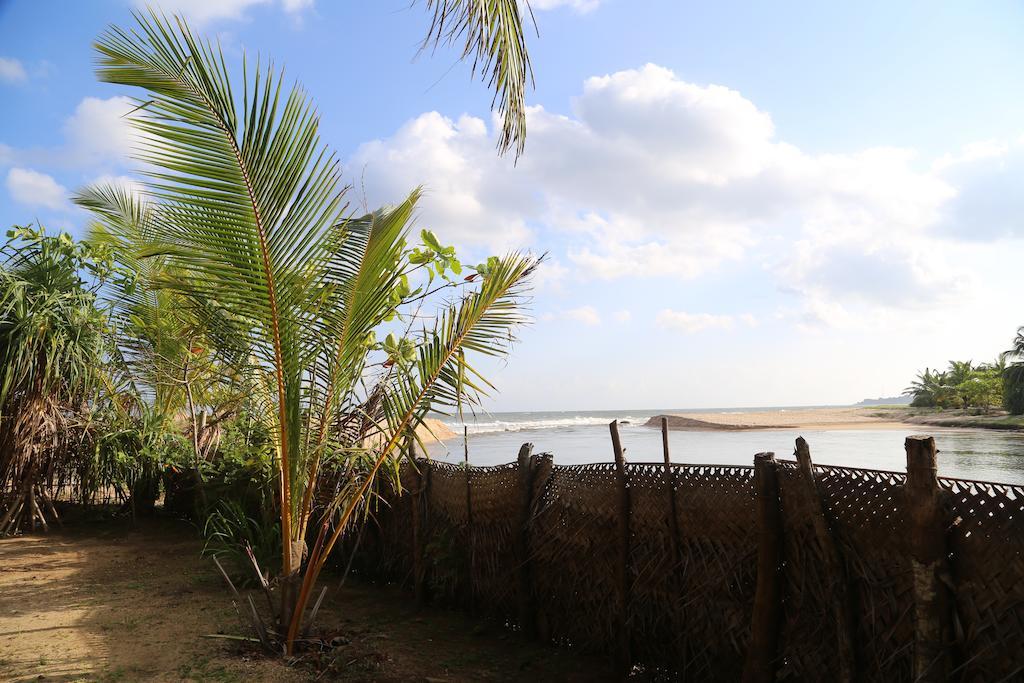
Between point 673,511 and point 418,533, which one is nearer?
point 673,511

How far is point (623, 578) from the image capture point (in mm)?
3943

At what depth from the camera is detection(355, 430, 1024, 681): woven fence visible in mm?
2664

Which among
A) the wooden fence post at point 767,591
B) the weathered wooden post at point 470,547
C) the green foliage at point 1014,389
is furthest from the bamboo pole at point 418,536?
the green foliage at point 1014,389

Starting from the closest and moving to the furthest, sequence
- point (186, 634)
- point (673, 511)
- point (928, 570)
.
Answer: point (928, 570)
point (673, 511)
point (186, 634)

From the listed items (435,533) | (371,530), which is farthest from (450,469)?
(371,530)

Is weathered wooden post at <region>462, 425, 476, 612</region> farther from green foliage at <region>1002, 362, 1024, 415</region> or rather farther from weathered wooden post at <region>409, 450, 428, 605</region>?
green foliage at <region>1002, 362, 1024, 415</region>

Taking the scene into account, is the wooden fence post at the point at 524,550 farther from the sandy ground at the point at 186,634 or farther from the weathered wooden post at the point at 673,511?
the weathered wooden post at the point at 673,511

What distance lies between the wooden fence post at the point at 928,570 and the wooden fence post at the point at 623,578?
61.0 inches

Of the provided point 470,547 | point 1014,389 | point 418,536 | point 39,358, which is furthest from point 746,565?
point 1014,389

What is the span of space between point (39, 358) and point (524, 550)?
Result: 5.65 metres

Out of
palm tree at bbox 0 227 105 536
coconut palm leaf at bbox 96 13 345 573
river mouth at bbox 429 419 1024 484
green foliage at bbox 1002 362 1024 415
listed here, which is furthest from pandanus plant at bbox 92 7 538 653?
green foliage at bbox 1002 362 1024 415

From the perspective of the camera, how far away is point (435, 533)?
208 inches

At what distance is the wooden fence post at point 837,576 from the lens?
2.96 meters

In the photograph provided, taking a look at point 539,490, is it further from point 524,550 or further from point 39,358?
point 39,358
